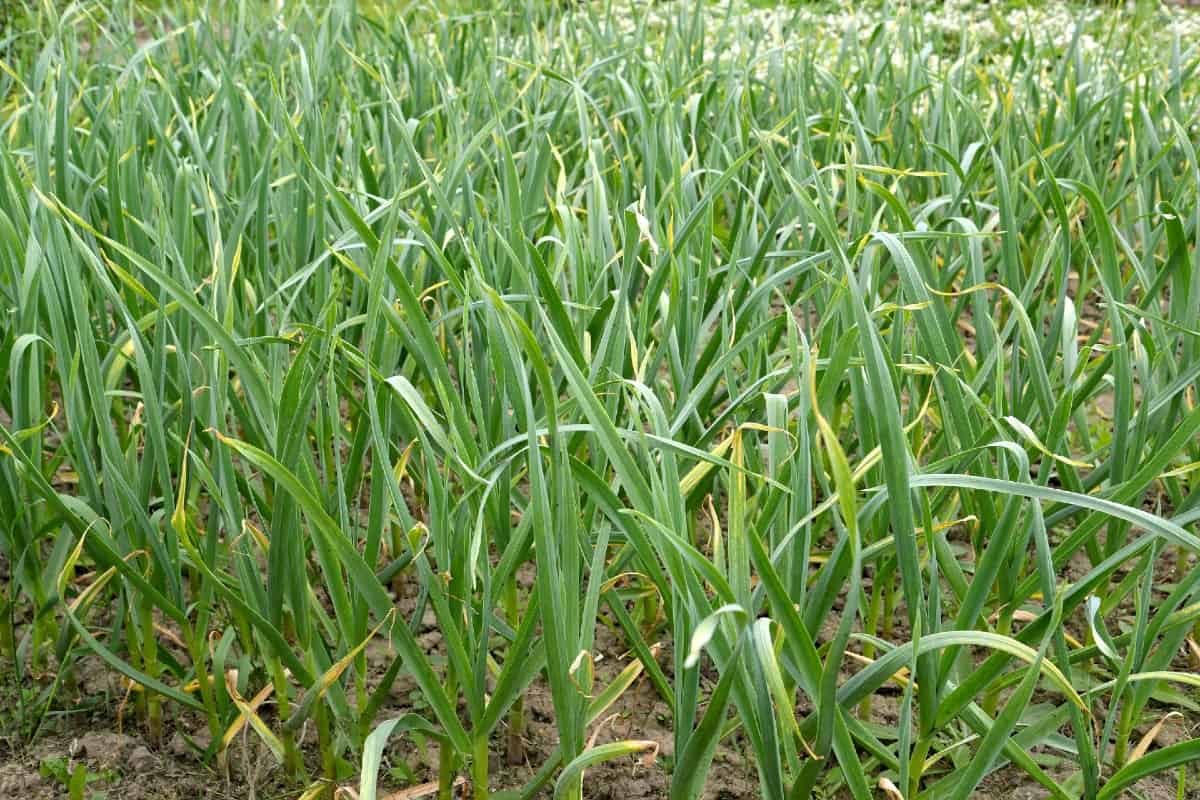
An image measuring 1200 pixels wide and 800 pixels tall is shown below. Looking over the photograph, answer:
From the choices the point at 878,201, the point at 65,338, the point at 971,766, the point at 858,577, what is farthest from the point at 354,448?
the point at 878,201

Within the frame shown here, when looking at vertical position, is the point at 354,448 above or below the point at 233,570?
above

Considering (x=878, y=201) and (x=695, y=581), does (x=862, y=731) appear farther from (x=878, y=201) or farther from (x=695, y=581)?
(x=878, y=201)

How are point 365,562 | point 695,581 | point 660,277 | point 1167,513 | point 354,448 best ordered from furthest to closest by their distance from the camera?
point 1167,513
point 660,277
point 354,448
point 365,562
point 695,581

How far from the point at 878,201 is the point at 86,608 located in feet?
4.21

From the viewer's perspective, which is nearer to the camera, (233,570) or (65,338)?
(65,338)

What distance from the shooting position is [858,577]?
934mm

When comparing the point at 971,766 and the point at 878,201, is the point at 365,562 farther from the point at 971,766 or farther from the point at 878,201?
the point at 878,201

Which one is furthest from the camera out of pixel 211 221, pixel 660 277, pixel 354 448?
pixel 211 221

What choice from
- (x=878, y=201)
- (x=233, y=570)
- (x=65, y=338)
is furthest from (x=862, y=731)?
(x=878, y=201)

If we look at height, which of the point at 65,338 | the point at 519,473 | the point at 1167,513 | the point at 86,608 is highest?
the point at 65,338

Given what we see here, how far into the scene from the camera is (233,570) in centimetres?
146

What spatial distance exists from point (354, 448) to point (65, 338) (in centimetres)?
33

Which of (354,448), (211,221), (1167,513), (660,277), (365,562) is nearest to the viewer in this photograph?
(365,562)

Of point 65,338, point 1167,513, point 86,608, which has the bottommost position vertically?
point 1167,513
